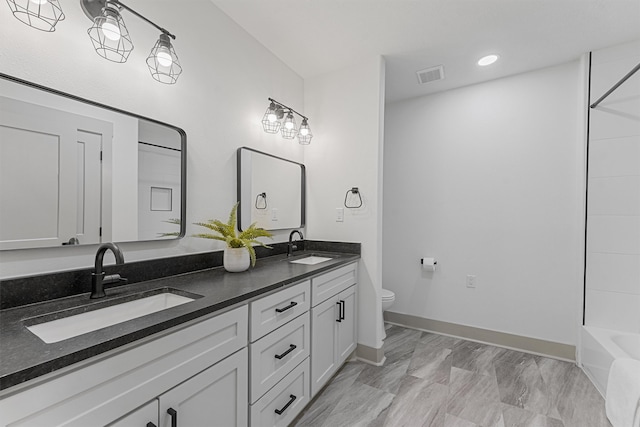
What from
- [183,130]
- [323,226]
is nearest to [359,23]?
[183,130]

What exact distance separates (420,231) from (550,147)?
4.49ft

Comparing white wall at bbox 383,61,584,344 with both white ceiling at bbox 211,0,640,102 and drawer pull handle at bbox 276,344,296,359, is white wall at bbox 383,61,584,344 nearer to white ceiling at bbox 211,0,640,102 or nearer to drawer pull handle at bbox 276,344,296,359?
white ceiling at bbox 211,0,640,102

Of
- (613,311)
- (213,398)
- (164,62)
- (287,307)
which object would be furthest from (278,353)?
(613,311)

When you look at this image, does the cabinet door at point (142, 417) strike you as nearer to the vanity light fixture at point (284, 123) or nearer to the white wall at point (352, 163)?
the white wall at point (352, 163)

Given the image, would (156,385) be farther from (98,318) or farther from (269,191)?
(269,191)

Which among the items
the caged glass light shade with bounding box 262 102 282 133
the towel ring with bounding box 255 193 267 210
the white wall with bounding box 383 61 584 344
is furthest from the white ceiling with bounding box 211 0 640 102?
the towel ring with bounding box 255 193 267 210

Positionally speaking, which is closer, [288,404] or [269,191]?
[288,404]

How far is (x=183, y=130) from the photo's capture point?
1.61m

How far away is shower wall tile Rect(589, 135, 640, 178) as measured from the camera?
2027mm

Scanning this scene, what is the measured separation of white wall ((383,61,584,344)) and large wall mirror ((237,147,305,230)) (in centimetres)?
120

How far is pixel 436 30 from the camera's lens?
199cm

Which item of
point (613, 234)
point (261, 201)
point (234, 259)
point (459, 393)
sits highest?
point (261, 201)

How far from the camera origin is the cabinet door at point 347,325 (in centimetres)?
204

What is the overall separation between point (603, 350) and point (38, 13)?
3.64 m
